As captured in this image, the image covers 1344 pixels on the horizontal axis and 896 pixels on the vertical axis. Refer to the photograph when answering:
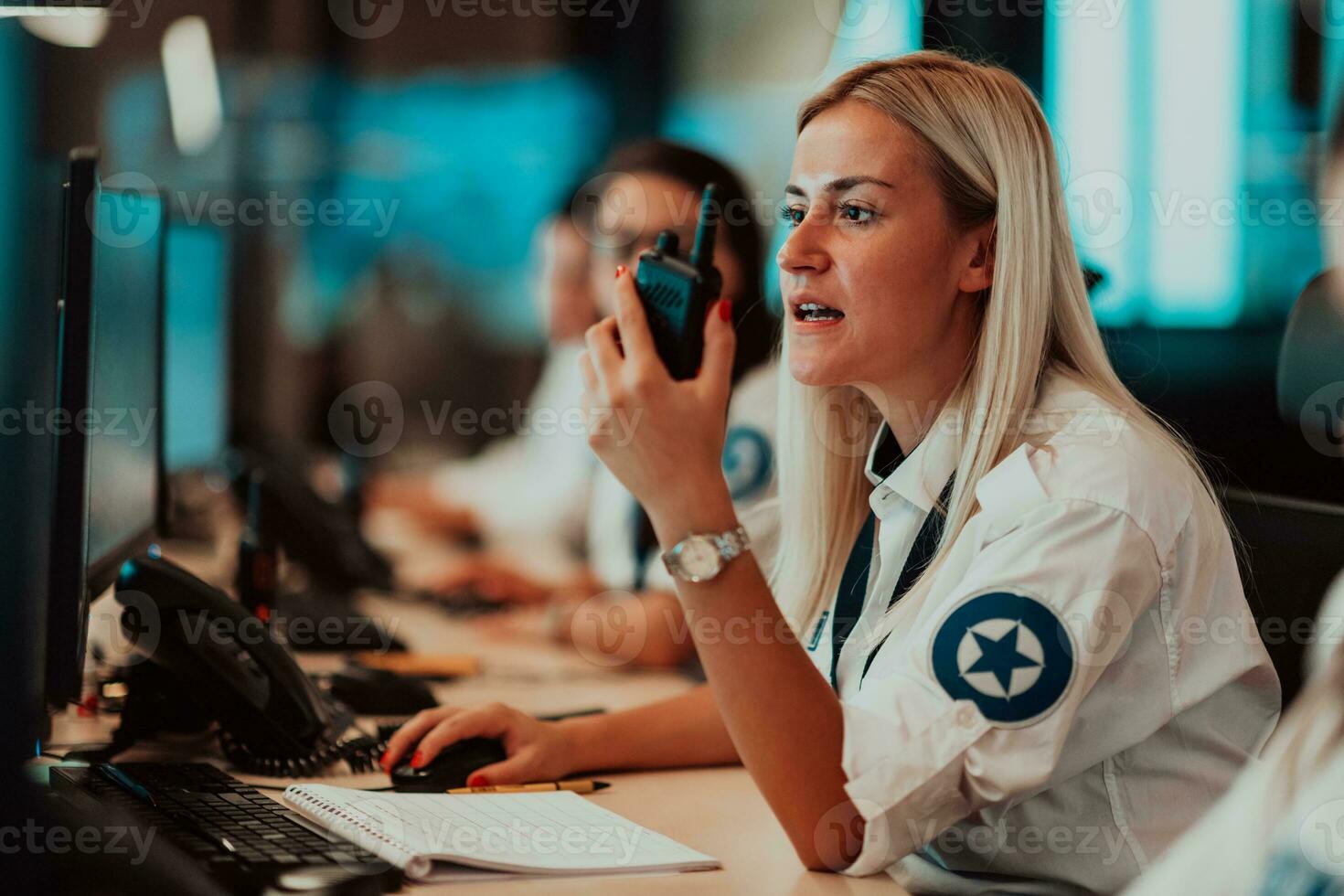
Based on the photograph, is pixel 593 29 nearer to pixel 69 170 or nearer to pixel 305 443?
pixel 305 443

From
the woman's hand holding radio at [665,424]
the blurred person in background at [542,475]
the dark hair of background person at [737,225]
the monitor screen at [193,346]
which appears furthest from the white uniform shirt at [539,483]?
the woman's hand holding radio at [665,424]

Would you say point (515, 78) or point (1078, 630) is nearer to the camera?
point (1078, 630)

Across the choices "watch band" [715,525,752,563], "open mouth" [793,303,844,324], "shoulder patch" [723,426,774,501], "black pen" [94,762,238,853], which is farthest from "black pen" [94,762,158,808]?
"shoulder patch" [723,426,774,501]

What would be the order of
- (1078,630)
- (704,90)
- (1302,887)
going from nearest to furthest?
1. (1302,887)
2. (1078,630)
3. (704,90)

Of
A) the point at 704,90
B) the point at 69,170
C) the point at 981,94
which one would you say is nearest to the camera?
the point at 69,170

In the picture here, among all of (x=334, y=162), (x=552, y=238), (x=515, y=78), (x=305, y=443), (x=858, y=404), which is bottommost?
(x=305, y=443)

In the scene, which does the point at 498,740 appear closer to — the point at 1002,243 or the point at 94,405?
the point at 94,405

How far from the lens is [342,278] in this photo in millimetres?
4383

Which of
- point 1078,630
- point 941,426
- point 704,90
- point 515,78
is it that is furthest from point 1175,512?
point 515,78

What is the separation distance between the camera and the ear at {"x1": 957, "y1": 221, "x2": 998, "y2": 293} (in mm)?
1227

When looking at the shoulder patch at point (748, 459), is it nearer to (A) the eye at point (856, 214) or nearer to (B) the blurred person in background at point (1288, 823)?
(A) the eye at point (856, 214)

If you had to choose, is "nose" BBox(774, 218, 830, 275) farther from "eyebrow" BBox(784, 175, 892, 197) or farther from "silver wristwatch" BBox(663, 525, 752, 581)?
"silver wristwatch" BBox(663, 525, 752, 581)

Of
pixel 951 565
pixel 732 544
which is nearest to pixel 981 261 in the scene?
pixel 951 565

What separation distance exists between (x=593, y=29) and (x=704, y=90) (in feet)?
1.45
